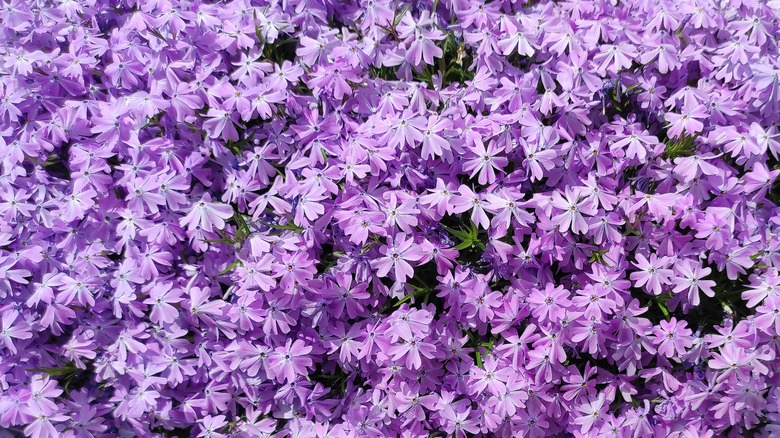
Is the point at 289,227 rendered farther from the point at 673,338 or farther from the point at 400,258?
the point at 673,338

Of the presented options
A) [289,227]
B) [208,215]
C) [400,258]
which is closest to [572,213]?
[400,258]

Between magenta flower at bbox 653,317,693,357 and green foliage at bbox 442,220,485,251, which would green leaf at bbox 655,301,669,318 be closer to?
magenta flower at bbox 653,317,693,357

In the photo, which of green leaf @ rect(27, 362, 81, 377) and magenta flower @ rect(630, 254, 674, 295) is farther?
green leaf @ rect(27, 362, 81, 377)

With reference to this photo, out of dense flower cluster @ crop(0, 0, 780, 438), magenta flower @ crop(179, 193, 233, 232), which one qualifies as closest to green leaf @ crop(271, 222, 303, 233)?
dense flower cluster @ crop(0, 0, 780, 438)

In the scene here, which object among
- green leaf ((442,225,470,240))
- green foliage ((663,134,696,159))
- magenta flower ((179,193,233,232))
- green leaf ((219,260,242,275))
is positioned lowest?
green leaf ((219,260,242,275))

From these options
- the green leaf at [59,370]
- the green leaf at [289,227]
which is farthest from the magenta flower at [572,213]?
the green leaf at [59,370]

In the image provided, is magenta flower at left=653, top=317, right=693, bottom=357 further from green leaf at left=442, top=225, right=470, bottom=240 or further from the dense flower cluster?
green leaf at left=442, top=225, right=470, bottom=240

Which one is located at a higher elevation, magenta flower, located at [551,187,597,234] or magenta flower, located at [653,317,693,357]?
magenta flower, located at [551,187,597,234]

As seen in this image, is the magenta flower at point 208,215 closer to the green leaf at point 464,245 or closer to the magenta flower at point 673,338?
the green leaf at point 464,245

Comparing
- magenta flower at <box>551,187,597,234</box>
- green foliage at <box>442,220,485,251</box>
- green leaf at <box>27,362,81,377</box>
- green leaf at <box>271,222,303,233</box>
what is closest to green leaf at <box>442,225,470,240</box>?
green foliage at <box>442,220,485,251</box>

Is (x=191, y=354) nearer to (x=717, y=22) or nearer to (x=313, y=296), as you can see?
(x=313, y=296)
